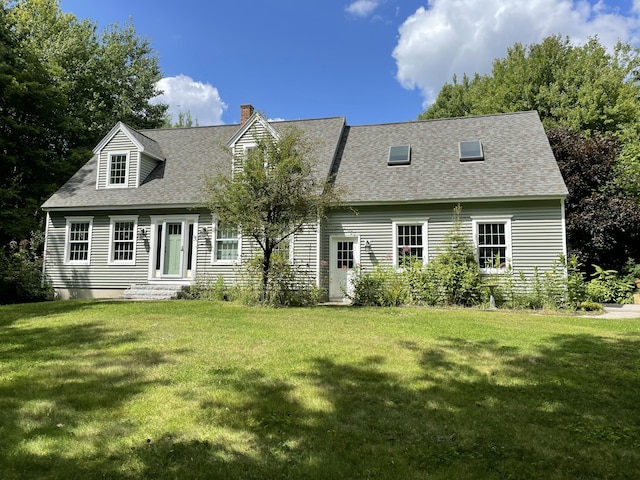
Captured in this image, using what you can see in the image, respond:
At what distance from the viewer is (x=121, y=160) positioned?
16.5m

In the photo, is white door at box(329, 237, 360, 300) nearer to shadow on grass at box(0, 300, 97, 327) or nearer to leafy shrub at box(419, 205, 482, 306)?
leafy shrub at box(419, 205, 482, 306)

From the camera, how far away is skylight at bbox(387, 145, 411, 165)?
1509 centimetres

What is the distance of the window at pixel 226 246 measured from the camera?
586 inches

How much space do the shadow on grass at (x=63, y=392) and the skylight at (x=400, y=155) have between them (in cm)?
1122

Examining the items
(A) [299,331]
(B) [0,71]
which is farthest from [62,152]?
(A) [299,331]

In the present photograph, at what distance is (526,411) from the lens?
377 centimetres

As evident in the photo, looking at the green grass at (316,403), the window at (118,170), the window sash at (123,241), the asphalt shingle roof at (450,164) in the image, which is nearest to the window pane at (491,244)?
the asphalt shingle roof at (450,164)

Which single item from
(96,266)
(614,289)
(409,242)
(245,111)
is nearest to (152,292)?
(96,266)

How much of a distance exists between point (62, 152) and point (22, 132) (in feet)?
10.9

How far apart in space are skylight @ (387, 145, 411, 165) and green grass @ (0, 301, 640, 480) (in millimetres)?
8945

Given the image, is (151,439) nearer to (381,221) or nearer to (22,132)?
(381,221)

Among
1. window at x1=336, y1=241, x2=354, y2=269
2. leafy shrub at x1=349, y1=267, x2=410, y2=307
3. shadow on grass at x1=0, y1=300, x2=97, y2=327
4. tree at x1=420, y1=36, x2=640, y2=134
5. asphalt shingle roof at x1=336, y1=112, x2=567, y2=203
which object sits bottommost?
shadow on grass at x1=0, y1=300, x2=97, y2=327

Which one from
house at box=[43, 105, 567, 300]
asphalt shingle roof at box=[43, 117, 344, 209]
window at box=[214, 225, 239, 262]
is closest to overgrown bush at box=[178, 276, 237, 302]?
house at box=[43, 105, 567, 300]

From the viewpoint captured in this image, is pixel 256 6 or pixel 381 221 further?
pixel 381 221
